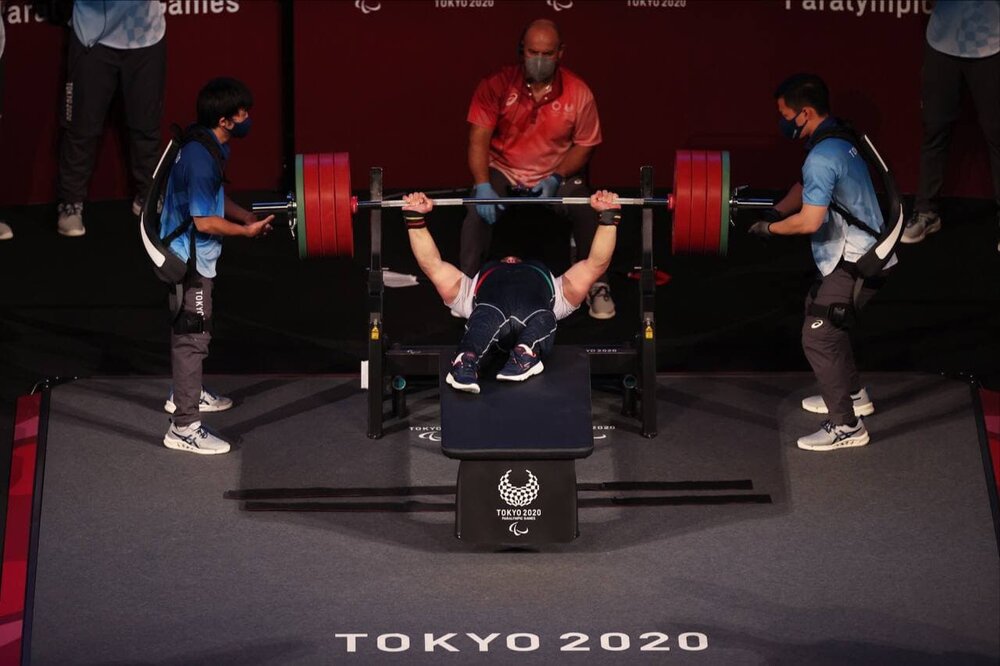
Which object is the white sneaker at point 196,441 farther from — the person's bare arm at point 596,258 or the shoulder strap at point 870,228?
the shoulder strap at point 870,228

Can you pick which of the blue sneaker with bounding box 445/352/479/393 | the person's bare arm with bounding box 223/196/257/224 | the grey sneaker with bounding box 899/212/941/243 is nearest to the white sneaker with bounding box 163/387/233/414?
the person's bare arm with bounding box 223/196/257/224

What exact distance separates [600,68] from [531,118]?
145 cm

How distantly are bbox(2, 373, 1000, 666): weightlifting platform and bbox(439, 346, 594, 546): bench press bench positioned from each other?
0.10 meters

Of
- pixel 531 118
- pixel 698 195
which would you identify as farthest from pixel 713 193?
pixel 531 118

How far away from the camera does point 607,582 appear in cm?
617

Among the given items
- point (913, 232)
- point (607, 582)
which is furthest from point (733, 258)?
point (607, 582)

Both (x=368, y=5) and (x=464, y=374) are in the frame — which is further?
(x=368, y=5)

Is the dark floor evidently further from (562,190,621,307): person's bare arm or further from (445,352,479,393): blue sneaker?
(445,352,479,393): blue sneaker

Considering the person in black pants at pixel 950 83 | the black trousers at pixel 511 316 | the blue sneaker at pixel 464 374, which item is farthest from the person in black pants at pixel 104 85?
the person in black pants at pixel 950 83

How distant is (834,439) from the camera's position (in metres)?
7.04

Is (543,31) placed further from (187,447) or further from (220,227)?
(187,447)

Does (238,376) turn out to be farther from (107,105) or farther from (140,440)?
(107,105)

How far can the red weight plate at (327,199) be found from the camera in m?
6.93

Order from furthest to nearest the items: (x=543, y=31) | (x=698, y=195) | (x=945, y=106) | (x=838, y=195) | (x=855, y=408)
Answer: (x=945, y=106) < (x=543, y=31) < (x=855, y=408) < (x=698, y=195) < (x=838, y=195)
